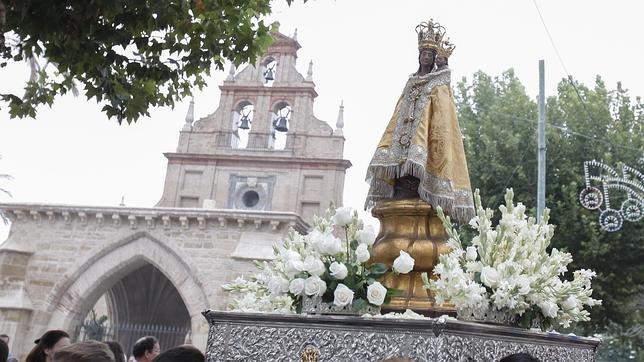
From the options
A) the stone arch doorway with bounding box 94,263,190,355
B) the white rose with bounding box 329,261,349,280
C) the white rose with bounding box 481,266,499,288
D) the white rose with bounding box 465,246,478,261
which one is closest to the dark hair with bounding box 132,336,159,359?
the white rose with bounding box 329,261,349,280

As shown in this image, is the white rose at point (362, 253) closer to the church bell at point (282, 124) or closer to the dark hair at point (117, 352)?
the dark hair at point (117, 352)

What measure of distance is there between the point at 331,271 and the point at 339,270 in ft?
0.24

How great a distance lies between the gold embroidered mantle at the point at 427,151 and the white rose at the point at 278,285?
1024 millimetres

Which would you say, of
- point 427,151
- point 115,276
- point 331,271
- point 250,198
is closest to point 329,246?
point 331,271

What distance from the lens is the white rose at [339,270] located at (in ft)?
12.5

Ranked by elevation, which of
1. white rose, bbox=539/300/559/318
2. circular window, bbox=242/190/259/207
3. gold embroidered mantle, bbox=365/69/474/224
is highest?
Answer: circular window, bbox=242/190/259/207

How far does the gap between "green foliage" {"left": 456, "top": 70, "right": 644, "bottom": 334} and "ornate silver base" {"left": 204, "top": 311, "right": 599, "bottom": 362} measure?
40.9 ft

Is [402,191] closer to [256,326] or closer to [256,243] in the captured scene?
[256,326]

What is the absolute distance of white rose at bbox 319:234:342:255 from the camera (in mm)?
3924

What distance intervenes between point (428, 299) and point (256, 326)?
107 cm

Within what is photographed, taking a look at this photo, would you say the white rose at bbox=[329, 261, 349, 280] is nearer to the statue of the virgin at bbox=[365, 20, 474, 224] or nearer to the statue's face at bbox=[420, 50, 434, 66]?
the statue of the virgin at bbox=[365, 20, 474, 224]

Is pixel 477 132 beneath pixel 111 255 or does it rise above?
above

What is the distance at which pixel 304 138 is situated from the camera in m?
30.9

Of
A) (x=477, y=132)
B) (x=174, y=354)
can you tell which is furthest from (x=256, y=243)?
(x=174, y=354)
